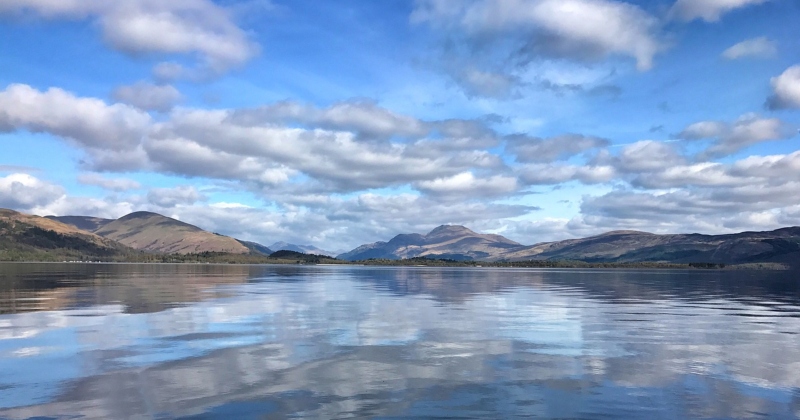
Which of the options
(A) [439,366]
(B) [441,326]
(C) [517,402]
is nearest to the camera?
(C) [517,402]

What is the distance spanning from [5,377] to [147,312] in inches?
867

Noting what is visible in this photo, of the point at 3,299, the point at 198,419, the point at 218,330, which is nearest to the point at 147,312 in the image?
the point at 218,330

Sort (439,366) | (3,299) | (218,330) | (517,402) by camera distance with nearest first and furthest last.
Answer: (517,402)
(439,366)
(218,330)
(3,299)

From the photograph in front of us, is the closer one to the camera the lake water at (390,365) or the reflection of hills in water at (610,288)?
the lake water at (390,365)

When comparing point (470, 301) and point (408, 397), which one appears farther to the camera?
point (470, 301)

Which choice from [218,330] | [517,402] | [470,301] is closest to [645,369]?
[517,402]

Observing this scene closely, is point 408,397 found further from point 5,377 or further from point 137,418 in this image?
point 5,377

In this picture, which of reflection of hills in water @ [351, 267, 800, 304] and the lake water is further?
reflection of hills in water @ [351, 267, 800, 304]

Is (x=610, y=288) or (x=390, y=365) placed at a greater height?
(x=390, y=365)

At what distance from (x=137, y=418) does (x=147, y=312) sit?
95.3 ft

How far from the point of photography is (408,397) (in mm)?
18219

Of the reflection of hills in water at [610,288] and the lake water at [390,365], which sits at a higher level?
the lake water at [390,365]

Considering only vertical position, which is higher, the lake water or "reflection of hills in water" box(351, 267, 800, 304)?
the lake water

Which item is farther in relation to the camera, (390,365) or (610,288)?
(610,288)
